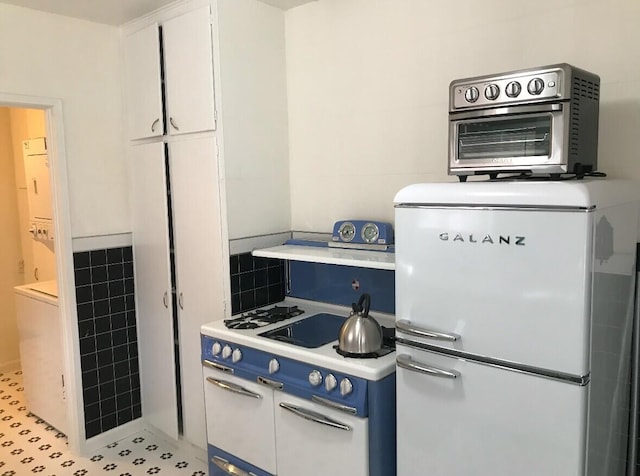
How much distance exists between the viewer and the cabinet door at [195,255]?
2744 millimetres

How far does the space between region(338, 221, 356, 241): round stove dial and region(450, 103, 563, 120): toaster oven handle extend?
93 centimetres

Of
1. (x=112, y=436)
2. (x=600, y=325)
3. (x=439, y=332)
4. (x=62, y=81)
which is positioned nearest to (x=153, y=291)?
(x=112, y=436)

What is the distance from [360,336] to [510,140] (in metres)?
0.92

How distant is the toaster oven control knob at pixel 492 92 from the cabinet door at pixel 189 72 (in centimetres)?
141

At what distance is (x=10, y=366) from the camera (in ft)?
14.7

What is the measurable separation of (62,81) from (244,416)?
209cm

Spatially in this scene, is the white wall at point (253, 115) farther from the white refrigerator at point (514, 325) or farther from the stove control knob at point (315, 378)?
the white refrigerator at point (514, 325)

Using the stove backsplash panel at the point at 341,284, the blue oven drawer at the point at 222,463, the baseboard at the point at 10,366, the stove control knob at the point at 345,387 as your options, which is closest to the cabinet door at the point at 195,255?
the blue oven drawer at the point at 222,463

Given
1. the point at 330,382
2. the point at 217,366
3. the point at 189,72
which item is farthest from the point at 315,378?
the point at 189,72

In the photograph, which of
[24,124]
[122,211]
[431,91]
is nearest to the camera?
[431,91]

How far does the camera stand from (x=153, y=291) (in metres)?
3.16

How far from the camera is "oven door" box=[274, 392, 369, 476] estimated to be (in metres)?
1.98

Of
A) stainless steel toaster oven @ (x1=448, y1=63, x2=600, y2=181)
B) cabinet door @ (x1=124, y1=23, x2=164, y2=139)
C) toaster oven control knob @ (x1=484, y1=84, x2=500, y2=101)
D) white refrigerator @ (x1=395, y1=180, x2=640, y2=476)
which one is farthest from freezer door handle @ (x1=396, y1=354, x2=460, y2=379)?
cabinet door @ (x1=124, y1=23, x2=164, y2=139)

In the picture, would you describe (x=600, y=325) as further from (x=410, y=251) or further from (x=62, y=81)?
(x=62, y=81)
